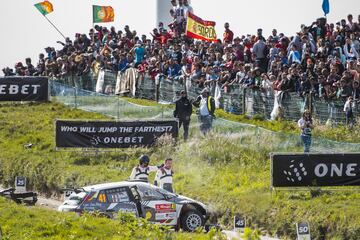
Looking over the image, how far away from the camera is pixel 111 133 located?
3447 centimetres

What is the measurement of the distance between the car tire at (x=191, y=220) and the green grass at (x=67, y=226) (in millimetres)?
2857

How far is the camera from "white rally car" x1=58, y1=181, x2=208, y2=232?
2505 cm

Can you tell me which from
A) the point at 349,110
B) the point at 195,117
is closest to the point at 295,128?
the point at 349,110

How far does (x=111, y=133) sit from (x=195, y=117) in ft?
9.82

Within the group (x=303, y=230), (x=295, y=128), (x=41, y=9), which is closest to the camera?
(x=303, y=230)

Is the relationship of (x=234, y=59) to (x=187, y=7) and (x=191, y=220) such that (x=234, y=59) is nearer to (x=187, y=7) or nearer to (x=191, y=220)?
(x=187, y=7)

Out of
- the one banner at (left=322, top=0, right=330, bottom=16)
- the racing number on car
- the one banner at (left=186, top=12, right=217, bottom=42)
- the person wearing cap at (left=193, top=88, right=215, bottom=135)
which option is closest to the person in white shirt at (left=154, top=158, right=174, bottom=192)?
the racing number on car

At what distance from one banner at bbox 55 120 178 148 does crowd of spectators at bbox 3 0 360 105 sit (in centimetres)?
313

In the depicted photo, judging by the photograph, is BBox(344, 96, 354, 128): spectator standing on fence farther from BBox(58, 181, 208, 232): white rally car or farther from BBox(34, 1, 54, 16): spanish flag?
BBox(34, 1, 54, 16): spanish flag

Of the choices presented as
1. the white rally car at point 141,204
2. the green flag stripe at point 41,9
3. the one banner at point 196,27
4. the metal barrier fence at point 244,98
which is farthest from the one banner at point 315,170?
the green flag stripe at point 41,9

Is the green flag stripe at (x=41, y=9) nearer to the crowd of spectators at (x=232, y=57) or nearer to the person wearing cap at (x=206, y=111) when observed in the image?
the crowd of spectators at (x=232, y=57)

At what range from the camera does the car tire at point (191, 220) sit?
2538cm

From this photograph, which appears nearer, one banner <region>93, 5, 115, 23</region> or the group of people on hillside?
the group of people on hillside

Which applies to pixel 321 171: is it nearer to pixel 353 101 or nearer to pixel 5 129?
pixel 353 101
